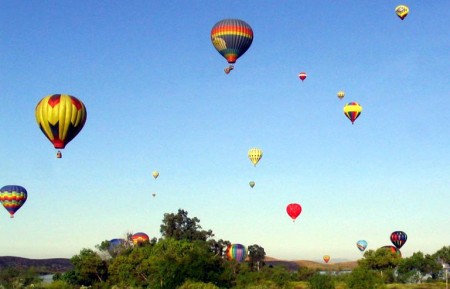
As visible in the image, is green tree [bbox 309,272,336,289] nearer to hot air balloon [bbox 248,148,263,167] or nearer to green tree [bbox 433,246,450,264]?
hot air balloon [bbox 248,148,263,167]

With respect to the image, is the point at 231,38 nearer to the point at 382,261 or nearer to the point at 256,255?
the point at 382,261

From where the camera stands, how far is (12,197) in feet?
326

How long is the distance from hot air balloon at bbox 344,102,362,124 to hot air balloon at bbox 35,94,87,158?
52.4 meters

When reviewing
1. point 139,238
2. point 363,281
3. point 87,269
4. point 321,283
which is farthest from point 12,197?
point 363,281

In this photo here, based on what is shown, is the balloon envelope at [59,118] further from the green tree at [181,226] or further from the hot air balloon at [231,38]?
the green tree at [181,226]

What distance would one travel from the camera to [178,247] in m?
100

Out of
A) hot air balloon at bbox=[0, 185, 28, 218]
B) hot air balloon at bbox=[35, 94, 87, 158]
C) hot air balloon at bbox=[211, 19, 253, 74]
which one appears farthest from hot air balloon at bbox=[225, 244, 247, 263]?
hot air balloon at bbox=[35, 94, 87, 158]

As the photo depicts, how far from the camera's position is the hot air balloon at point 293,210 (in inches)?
4471

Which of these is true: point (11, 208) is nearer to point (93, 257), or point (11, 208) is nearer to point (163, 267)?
point (93, 257)

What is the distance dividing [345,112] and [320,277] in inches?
1139

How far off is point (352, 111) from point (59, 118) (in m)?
55.3

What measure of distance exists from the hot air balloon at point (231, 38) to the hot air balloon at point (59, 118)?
2103 cm

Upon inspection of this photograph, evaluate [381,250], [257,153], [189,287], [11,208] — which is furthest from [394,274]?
[189,287]

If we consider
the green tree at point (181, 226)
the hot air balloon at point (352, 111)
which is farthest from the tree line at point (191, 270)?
the hot air balloon at point (352, 111)
